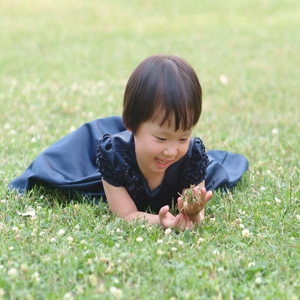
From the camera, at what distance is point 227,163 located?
4.54m

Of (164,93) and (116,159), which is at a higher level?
(164,93)

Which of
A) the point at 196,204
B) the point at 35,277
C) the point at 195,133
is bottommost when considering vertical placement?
the point at 195,133

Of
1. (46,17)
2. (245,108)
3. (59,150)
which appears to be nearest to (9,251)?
(59,150)

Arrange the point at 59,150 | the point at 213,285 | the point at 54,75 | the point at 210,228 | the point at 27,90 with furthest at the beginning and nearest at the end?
1. the point at 54,75
2. the point at 27,90
3. the point at 59,150
4. the point at 210,228
5. the point at 213,285

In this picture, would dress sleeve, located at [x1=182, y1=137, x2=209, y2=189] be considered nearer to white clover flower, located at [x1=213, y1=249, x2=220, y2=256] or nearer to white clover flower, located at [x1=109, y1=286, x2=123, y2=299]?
white clover flower, located at [x1=213, y1=249, x2=220, y2=256]

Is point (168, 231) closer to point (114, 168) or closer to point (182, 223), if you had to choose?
point (182, 223)

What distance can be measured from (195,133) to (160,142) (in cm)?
260

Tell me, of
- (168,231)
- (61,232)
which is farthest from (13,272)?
(168,231)

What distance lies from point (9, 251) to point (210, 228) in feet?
4.16

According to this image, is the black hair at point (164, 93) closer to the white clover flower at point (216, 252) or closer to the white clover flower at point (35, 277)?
the white clover flower at point (216, 252)

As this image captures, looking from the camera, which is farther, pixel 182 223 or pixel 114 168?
pixel 114 168

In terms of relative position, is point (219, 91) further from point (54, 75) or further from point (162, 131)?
point (162, 131)

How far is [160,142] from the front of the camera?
302cm

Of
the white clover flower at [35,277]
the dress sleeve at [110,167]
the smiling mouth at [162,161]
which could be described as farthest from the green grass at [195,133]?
the smiling mouth at [162,161]
